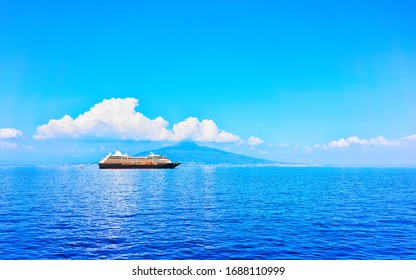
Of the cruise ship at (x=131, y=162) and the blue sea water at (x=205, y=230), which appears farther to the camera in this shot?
the cruise ship at (x=131, y=162)

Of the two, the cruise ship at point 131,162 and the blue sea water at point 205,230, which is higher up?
the cruise ship at point 131,162

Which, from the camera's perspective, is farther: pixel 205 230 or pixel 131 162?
pixel 131 162

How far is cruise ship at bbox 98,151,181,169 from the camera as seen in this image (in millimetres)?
184375

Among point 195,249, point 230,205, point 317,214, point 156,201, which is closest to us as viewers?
point 195,249

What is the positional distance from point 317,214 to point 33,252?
26.8 metres

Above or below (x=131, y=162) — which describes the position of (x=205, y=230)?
below

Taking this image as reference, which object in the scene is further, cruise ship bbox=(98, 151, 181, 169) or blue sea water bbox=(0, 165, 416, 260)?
cruise ship bbox=(98, 151, 181, 169)

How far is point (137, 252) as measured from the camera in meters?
22.3

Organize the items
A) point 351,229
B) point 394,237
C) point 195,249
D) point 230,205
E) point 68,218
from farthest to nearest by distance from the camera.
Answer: point 230,205 → point 68,218 → point 351,229 → point 394,237 → point 195,249

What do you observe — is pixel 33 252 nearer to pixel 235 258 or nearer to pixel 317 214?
pixel 235 258

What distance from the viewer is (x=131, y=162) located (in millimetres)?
186750

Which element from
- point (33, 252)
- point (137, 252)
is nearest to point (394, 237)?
point (137, 252)

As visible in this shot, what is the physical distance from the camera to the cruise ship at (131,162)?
7259 inches

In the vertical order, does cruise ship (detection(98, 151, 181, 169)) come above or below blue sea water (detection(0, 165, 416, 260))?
above
